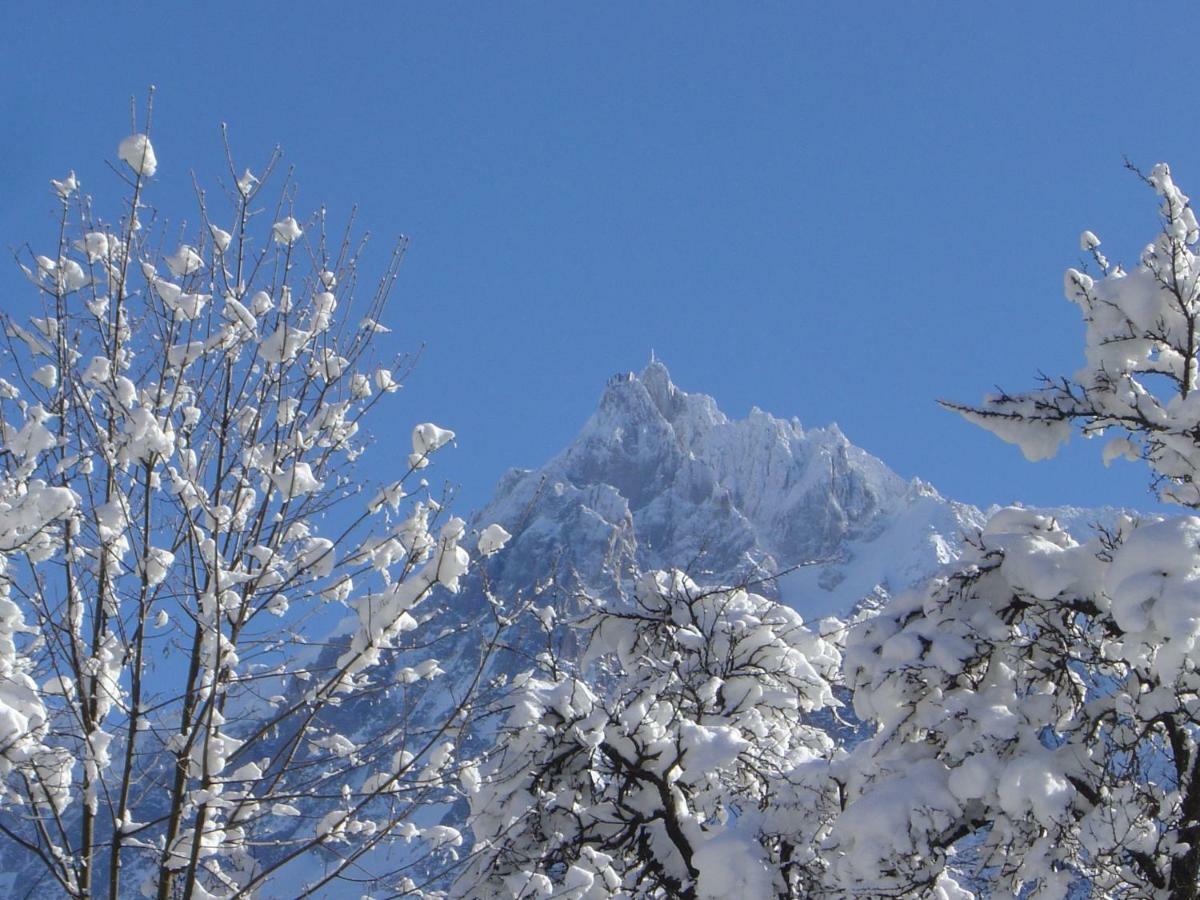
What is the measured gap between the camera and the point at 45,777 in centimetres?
430

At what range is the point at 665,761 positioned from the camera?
7410 millimetres

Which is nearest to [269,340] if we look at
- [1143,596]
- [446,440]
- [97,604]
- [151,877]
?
[446,440]

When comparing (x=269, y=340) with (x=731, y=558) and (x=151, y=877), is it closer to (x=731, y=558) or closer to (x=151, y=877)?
(x=151, y=877)

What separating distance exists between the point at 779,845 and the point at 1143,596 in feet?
10.4

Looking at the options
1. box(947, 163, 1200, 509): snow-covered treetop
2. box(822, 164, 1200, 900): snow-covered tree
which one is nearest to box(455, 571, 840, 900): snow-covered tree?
box(822, 164, 1200, 900): snow-covered tree

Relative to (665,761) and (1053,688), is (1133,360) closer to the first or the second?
(1053,688)

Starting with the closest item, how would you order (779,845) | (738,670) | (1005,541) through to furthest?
(1005,541)
(779,845)
(738,670)

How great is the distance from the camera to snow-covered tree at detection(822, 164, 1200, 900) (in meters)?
5.54

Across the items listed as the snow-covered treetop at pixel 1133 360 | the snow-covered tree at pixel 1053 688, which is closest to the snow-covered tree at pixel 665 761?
the snow-covered tree at pixel 1053 688

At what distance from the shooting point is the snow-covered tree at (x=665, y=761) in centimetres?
705

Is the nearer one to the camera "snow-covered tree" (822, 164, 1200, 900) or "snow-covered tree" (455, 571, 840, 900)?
"snow-covered tree" (822, 164, 1200, 900)

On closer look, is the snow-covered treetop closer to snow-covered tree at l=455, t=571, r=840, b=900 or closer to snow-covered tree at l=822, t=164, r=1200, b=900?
snow-covered tree at l=822, t=164, r=1200, b=900

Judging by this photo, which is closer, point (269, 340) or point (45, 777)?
point (45, 777)

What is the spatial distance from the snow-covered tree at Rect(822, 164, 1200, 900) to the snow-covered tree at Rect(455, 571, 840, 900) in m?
0.68
